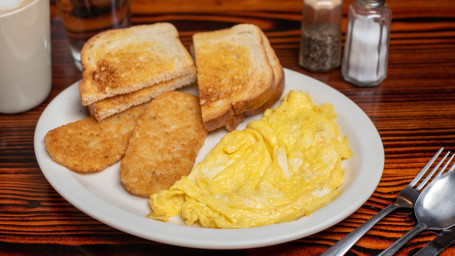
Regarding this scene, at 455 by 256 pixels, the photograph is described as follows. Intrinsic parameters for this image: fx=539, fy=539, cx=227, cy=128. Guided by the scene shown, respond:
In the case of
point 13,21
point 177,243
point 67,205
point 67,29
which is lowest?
point 67,205

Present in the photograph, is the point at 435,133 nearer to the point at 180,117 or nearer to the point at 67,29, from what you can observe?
the point at 180,117

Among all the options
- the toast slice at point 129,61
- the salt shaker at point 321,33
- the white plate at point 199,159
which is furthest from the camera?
the salt shaker at point 321,33

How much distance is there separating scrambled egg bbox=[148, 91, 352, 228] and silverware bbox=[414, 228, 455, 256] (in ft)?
1.17

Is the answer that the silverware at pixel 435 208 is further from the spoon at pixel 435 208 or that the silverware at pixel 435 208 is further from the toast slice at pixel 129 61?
the toast slice at pixel 129 61

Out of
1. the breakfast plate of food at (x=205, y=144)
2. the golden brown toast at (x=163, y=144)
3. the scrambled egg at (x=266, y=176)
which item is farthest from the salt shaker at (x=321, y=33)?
the golden brown toast at (x=163, y=144)

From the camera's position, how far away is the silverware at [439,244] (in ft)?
5.97

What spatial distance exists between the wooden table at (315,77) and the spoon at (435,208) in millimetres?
45

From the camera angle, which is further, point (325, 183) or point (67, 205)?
point (67, 205)

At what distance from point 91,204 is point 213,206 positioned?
0.43 metres

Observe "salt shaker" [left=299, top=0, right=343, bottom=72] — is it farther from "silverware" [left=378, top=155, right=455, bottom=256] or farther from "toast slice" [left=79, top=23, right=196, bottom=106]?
"silverware" [left=378, top=155, right=455, bottom=256]

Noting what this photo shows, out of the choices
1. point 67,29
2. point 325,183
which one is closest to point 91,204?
point 325,183

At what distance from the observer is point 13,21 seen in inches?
92.6

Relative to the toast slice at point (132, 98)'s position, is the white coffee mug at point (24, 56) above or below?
above

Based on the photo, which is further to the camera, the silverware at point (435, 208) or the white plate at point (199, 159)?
the silverware at point (435, 208)
